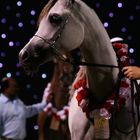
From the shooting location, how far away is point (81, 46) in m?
2.47

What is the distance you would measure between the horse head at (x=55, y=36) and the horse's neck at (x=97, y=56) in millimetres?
46

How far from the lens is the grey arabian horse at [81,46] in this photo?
7.98 feet

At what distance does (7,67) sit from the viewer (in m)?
5.19

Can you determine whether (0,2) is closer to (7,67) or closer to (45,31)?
(7,67)

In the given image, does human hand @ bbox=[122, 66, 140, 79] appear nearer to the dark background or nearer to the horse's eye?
the horse's eye

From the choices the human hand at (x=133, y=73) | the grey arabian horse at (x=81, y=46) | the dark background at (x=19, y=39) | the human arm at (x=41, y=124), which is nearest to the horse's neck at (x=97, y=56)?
the grey arabian horse at (x=81, y=46)

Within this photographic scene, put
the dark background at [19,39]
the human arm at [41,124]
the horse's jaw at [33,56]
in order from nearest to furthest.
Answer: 1. the horse's jaw at [33,56]
2. the human arm at [41,124]
3. the dark background at [19,39]

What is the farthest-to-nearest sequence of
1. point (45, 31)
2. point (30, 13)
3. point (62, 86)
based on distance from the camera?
point (30, 13) → point (62, 86) → point (45, 31)

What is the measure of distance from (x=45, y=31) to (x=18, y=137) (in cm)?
247

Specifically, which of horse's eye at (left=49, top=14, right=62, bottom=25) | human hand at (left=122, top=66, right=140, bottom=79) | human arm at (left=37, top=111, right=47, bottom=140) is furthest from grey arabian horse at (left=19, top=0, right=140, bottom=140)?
human arm at (left=37, top=111, right=47, bottom=140)

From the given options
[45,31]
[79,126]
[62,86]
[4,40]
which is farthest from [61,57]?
[4,40]

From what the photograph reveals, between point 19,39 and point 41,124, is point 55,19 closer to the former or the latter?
point 41,124

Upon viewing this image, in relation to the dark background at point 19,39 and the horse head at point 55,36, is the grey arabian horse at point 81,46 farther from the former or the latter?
the dark background at point 19,39

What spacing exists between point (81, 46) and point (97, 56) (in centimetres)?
9
